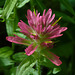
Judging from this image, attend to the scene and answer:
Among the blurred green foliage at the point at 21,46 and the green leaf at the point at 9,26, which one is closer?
the blurred green foliage at the point at 21,46

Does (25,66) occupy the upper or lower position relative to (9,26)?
lower

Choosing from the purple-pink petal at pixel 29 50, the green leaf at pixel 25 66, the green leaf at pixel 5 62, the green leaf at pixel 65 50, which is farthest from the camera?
the green leaf at pixel 65 50

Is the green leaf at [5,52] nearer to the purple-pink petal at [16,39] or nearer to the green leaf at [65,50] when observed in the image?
the purple-pink petal at [16,39]

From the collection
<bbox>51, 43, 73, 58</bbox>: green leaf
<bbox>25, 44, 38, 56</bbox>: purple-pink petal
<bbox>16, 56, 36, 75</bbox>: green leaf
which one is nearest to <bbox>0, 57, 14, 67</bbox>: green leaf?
<bbox>16, 56, 36, 75</bbox>: green leaf

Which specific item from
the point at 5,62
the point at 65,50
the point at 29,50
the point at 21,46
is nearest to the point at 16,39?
the point at 29,50

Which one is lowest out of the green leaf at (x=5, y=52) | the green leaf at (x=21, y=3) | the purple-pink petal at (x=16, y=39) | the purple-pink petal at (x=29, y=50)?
the green leaf at (x=5, y=52)

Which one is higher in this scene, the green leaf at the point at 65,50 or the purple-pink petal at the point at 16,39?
the purple-pink petal at the point at 16,39

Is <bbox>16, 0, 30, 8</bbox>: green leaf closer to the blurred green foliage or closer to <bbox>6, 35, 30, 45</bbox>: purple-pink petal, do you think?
the blurred green foliage

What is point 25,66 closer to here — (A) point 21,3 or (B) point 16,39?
(B) point 16,39

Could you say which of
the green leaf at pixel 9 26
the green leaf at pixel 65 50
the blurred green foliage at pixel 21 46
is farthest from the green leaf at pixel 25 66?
the green leaf at pixel 65 50

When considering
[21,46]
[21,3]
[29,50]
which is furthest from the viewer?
[21,46]

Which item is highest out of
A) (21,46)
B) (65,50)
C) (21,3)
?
(21,3)

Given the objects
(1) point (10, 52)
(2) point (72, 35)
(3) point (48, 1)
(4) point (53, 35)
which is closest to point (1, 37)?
Answer: (1) point (10, 52)

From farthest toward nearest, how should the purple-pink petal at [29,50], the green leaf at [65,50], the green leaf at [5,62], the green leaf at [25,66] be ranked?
the green leaf at [65,50] < the green leaf at [5,62] < the green leaf at [25,66] < the purple-pink petal at [29,50]
